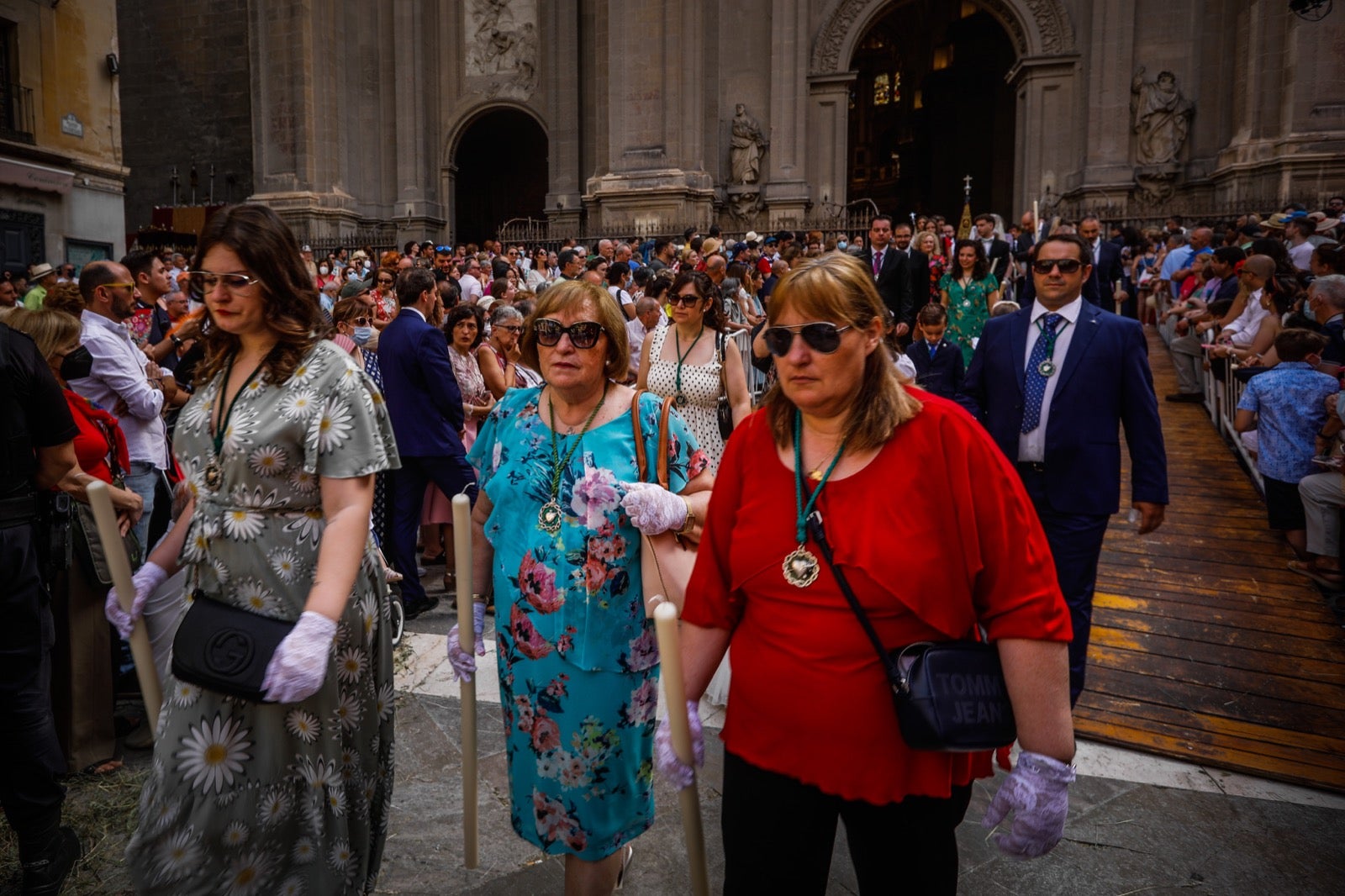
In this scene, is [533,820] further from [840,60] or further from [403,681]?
[840,60]

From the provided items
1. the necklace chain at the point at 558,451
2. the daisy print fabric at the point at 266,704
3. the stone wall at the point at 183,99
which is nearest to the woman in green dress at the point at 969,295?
the necklace chain at the point at 558,451

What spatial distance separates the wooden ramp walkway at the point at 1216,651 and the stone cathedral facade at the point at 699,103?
52.6ft

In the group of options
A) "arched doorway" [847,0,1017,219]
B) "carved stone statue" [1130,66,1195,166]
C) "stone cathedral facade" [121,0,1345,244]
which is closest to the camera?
"stone cathedral facade" [121,0,1345,244]

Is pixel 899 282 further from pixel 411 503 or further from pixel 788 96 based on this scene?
pixel 788 96

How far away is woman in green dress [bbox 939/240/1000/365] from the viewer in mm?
9750

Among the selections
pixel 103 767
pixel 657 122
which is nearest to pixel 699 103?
pixel 657 122

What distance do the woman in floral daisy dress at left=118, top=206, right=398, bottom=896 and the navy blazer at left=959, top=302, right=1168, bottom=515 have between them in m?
3.12

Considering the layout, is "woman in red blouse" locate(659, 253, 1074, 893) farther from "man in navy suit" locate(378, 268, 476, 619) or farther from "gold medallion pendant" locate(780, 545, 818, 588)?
"man in navy suit" locate(378, 268, 476, 619)

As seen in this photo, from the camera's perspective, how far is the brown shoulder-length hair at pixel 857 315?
2008mm

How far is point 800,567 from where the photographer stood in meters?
2.00

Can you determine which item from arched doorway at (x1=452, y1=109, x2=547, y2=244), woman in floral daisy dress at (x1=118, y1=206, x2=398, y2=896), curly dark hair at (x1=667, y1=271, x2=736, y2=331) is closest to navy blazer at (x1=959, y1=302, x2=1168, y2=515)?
curly dark hair at (x1=667, y1=271, x2=736, y2=331)

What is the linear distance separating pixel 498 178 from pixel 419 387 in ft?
93.7

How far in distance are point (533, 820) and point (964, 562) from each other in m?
1.61

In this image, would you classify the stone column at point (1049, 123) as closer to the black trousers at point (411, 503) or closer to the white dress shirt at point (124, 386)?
the black trousers at point (411, 503)
